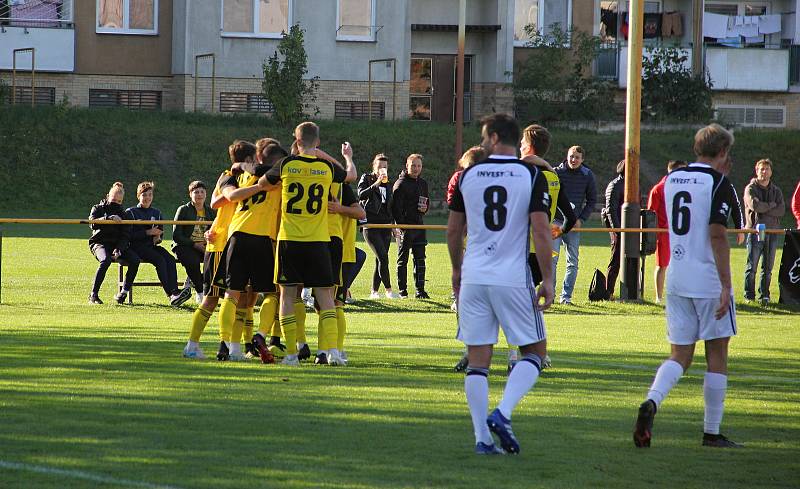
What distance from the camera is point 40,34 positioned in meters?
43.4

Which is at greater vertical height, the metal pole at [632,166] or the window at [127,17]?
the window at [127,17]

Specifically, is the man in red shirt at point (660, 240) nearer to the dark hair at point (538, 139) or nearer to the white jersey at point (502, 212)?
the dark hair at point (538, 139)

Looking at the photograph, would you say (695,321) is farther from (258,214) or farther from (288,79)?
(288,79)

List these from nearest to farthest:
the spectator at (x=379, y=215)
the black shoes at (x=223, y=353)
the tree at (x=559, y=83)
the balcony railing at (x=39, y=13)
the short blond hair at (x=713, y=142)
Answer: the short blond hair at (x=713, y=142) → the black shoes at (x=223, y=353) → the spectator at (x=379, y=215) → the balcony railing at (x=39, y=13) → the tree at (x=559, y=83)

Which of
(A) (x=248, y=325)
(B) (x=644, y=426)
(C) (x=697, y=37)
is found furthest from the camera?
(C) (x=697, y=37)

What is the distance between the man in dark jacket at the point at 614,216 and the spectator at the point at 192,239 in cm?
627

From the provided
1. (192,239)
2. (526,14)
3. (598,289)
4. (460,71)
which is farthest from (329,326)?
(526,14)

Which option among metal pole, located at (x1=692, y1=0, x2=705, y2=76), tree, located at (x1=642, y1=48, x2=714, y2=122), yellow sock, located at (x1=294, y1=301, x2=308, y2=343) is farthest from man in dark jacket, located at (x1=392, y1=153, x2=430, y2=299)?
metal pole, located at (x1=692, y1=0, x2=705, y2=76)

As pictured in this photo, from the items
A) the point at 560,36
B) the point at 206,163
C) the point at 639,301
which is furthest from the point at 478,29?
the point at 639,301

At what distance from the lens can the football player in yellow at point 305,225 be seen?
33.8 ft

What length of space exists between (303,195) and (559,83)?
3597cm

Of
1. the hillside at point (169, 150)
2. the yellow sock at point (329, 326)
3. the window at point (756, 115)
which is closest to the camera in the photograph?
the yellow sock at point (329, 326)

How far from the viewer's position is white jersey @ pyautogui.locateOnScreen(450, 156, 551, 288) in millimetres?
7156

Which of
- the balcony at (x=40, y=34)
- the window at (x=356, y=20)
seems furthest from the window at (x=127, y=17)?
the window at (x=356, y=20)
